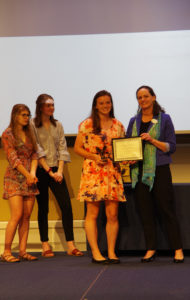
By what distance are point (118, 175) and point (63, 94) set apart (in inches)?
57.0

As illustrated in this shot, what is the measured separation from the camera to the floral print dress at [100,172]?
3607 mm

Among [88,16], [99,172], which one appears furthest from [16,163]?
[88,16]

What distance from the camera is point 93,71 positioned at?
4777mm

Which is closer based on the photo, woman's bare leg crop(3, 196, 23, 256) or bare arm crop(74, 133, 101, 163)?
bare arm crop(74, 133, 101, 163)

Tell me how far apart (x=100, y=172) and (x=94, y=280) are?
954 millimetres

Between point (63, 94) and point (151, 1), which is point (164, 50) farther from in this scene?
point (63, 94)

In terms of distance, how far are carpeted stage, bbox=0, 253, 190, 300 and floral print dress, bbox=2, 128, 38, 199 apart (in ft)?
2.03

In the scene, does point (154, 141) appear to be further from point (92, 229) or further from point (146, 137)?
point (92, 229)

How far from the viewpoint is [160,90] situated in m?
4.64

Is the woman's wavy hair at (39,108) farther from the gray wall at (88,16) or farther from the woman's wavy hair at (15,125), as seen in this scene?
the gray wall at (88,16)

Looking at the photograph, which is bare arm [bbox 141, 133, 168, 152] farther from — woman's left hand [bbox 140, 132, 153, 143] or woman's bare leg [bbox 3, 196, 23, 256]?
woman's bare leg [bbox 3, 196, 23, 256]

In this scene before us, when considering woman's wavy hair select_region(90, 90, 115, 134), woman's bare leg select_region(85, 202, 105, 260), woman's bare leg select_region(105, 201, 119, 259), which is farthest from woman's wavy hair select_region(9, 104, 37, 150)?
woman's bare leg select_region(105, 201, 119, 259)

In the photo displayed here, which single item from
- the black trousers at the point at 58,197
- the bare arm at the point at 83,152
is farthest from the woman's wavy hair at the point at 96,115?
the black trousers at the point at 58,197

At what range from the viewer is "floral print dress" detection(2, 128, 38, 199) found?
12.9 feet
